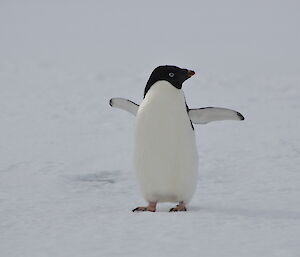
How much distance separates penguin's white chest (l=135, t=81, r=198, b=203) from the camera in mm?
4191

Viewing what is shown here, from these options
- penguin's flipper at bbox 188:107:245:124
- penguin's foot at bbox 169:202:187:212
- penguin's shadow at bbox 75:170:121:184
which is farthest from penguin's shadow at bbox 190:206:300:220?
penguin's shadow at bbox 75:170:121:184

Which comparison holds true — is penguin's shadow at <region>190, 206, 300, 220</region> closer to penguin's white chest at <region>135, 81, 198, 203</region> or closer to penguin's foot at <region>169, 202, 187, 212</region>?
penguin's foot at <region>169, 202, 187, 212</region>

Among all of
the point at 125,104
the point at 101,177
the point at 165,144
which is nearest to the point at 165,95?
the point at 165,144

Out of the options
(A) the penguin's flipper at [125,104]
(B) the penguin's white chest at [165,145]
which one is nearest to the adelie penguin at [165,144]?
(B) the penguin's white chest at [165,145]

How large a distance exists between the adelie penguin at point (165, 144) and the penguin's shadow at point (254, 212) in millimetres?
195

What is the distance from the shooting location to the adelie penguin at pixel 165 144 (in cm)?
419

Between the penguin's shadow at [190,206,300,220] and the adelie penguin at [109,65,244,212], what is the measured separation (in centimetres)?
20

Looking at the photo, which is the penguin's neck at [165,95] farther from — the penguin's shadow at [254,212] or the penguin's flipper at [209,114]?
the penguin's shadow at [254,212]

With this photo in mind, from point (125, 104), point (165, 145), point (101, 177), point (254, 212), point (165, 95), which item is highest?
point (125, 104)

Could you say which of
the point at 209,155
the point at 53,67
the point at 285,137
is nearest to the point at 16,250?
the point at 209,155

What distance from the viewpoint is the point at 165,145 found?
165 inches

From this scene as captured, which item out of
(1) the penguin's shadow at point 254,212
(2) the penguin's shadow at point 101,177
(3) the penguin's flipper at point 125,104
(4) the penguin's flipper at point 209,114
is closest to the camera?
(1) the penguin's shadow at point 254,212

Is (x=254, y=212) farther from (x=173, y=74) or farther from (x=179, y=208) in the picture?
(x=173, y=74)

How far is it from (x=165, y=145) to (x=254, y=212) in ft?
2.23
